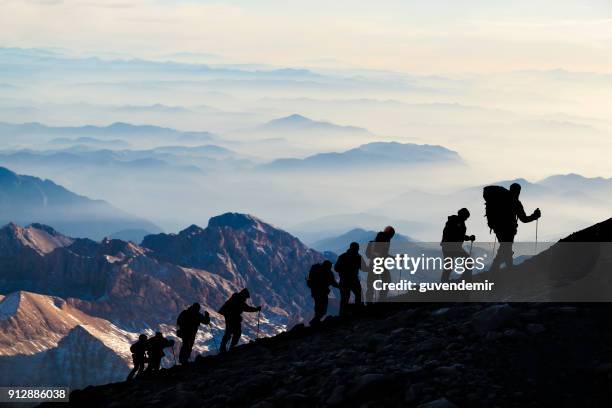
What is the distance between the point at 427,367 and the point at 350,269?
8.23 meters

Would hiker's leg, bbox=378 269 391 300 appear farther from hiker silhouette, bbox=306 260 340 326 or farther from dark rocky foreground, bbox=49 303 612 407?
hiker silhouette, bbox=306 260 340 326

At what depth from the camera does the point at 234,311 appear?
3222 cm

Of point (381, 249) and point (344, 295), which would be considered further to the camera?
point (344, 295)

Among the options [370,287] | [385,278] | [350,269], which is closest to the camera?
[385,278]

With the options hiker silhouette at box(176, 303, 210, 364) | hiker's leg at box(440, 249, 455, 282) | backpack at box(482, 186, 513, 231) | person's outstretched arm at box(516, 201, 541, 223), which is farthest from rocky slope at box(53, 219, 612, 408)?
backpack at box(482, 186, 513, 231)

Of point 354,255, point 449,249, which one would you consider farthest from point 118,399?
point 449,249

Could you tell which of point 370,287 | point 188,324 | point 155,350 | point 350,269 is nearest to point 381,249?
point 350,269

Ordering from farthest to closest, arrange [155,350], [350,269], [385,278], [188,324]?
[155,350] < [188,324] < [350,269] < [385,278]

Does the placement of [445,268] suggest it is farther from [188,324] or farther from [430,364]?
[188,324]

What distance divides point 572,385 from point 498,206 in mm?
8631

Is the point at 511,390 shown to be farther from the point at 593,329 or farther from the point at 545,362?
the point at 593,329

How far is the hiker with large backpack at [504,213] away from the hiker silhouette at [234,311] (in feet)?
25.8

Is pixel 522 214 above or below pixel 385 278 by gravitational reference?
above

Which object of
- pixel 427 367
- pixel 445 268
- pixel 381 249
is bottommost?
pixel 427 367
